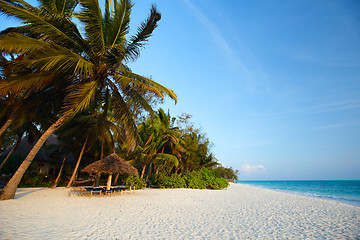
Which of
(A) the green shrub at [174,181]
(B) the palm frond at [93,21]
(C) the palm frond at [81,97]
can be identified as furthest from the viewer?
(A) the green shrub at [174,181]

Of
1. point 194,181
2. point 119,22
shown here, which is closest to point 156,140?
point 194,181

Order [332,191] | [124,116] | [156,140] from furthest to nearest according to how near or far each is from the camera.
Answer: [332,191] < [156,140] < [124,116]

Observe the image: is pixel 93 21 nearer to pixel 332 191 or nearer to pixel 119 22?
pixel 119 22

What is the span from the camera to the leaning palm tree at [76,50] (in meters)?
6.36

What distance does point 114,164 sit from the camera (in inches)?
431

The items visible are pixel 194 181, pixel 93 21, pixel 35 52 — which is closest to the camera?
pixel 35 52

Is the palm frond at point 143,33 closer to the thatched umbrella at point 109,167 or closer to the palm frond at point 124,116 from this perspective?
the palm frond at point 124,116

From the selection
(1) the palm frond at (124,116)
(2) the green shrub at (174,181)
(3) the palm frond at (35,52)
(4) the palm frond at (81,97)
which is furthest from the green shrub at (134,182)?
(3) the palm frond at (35,52)

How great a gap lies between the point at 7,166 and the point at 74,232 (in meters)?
16.6

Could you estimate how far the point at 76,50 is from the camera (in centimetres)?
786

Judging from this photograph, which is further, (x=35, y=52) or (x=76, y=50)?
(x=76, y=50)

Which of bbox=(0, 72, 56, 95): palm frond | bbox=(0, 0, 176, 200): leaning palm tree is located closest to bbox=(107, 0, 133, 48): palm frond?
bbox=(0, 0, 176, 200): leaning palm tree

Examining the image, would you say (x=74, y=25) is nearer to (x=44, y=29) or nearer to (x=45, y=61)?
(x=44, y=29)

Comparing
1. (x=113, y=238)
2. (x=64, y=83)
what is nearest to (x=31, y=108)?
(x=64, y=83)
